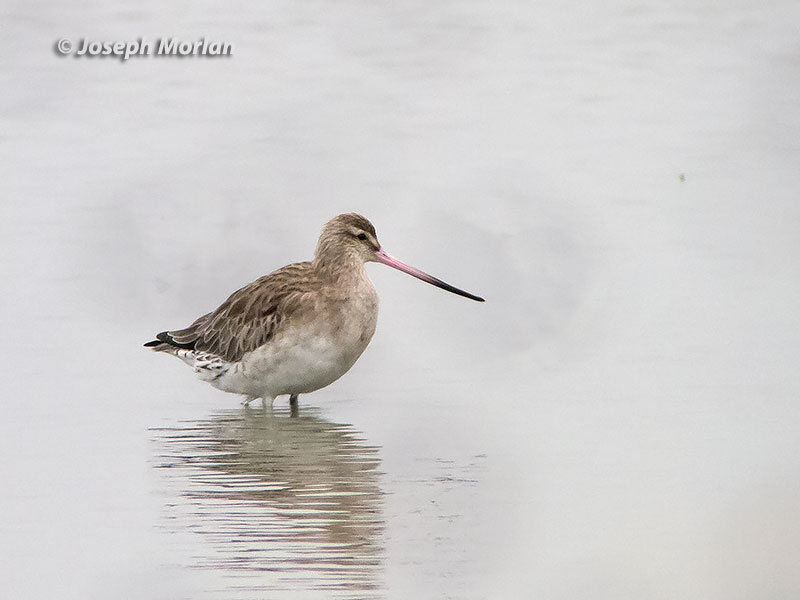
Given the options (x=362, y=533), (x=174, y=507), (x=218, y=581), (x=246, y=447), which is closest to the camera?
(x=218, y=581)

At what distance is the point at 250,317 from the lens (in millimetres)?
8789

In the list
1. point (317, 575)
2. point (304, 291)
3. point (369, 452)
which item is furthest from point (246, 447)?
point (317, 575)

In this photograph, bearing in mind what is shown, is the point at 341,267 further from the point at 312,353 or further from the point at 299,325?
the point at 312,353

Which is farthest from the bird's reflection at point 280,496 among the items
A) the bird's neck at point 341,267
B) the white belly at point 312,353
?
the bird's neck at point 341,267

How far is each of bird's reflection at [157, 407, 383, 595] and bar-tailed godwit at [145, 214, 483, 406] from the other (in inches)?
8.7

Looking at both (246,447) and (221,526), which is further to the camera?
(246,447)

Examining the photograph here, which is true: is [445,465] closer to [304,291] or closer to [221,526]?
[221,526]

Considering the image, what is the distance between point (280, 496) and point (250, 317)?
7.43 feet

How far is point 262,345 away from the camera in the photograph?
8.58 m

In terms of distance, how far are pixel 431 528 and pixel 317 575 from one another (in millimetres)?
756

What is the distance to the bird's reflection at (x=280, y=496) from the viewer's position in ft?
18.8

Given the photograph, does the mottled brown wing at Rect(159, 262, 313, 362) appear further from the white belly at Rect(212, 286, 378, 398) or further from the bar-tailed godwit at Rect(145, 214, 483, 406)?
the white belly at Rect(212, 286, 378, 398)

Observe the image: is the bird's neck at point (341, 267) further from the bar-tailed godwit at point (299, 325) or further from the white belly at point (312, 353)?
the white belly at point (312, 353)

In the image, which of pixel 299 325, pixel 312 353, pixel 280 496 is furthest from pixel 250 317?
pixel 280 496
